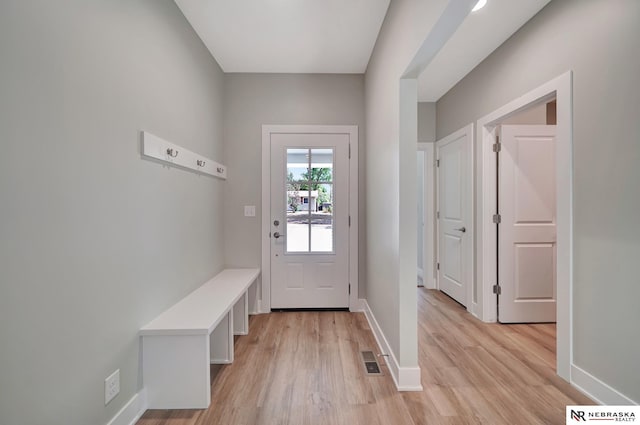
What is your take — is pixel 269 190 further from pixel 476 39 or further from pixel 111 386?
pixel 476 39

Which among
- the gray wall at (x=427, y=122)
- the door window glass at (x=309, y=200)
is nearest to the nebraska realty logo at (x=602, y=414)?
the door window glass at (x=309, y=200)

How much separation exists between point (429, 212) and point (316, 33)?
2.72 m

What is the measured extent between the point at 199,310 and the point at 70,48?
1.53m

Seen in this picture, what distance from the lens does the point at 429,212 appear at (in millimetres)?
3957

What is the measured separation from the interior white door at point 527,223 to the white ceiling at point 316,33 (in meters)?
0.91

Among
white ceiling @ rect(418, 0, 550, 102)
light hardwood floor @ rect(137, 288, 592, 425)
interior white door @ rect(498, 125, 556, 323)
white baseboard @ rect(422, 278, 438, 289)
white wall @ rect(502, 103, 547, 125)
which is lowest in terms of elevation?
light hardwood floor @ rect(137, 288, 592, 425)

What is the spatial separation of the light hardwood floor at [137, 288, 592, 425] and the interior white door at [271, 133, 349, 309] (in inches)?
17.8

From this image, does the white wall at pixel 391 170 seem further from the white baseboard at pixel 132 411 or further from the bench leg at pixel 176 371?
the white baseboard at pixel 132 411

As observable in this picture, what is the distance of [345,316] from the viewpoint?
2.97 m

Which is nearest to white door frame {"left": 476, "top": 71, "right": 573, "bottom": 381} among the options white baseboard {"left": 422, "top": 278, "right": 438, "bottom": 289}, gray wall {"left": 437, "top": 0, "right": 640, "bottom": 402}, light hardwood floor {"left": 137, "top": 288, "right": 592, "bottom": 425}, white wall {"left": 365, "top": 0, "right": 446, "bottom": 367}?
gray wall {"left": 437, "top": 0, "right": 640, "bottom": 402}

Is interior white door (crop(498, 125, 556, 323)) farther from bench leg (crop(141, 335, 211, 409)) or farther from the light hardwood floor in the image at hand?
bench leg (crop(141, 335, 211, 409))

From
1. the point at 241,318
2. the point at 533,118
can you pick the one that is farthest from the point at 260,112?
the point at 533,118

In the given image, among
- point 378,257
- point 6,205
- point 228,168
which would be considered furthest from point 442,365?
point 228,168

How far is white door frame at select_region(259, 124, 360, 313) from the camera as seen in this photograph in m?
3.09
